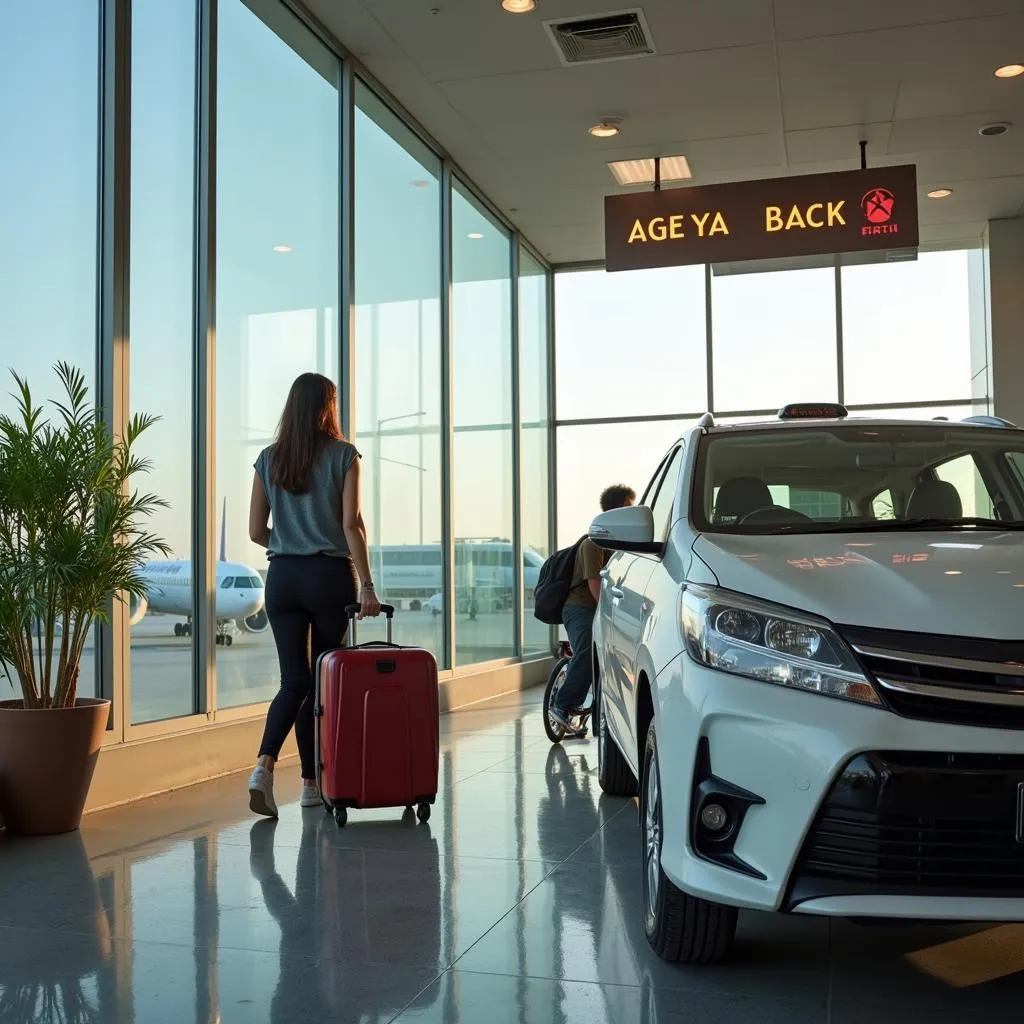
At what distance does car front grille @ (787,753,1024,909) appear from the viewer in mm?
2135

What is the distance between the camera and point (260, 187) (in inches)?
249

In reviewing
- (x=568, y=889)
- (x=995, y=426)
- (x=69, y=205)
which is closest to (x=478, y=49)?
(x=69, y=205)

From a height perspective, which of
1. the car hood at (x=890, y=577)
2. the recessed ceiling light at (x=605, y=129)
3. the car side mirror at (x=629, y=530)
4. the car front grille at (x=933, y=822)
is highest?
the recessed ceiling light at (x=605, y=129)

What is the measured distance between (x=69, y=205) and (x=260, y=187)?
1637 mm

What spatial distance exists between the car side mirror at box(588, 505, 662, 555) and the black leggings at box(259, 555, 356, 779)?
5.80 ft

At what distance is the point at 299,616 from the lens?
15.3ft

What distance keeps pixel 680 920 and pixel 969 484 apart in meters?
1.45

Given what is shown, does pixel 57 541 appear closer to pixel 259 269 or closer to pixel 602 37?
pixel 259 269

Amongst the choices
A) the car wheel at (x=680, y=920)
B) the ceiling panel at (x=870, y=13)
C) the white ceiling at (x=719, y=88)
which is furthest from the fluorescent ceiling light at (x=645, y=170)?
the car wheel at (x=680, y=920)

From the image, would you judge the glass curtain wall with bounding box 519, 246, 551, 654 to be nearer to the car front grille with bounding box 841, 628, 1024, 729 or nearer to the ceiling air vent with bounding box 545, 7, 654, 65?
the ceiling air vent with bounding box 545, 7, 654, 65

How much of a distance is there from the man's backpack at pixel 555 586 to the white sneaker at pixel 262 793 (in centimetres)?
203

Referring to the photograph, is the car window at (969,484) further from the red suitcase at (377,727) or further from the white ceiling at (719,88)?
the white ceiling at (719,88)

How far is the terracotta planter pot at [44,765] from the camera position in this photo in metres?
4.13

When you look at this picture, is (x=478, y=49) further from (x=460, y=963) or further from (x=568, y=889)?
(x=460, y=963)
